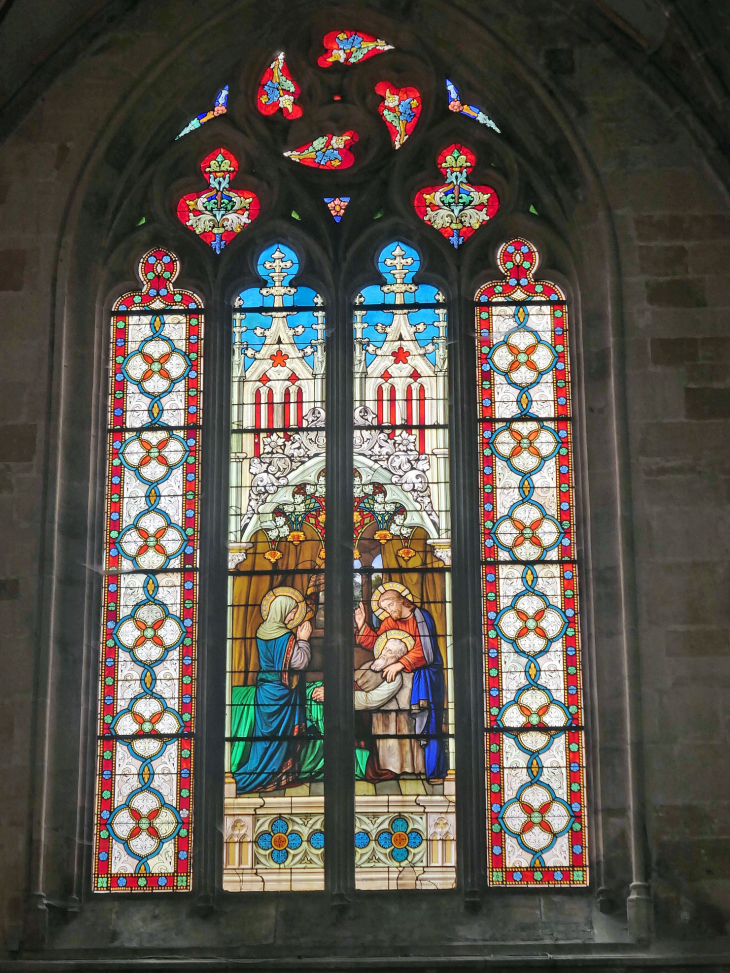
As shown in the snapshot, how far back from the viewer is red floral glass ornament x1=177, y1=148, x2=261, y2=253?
11781 mm

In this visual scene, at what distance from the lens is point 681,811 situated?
9.93m

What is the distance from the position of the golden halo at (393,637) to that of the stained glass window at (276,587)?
0.32 meters

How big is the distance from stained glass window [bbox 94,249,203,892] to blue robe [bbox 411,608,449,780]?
1260mm

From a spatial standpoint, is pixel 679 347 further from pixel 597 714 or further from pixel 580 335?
pixel 597 714

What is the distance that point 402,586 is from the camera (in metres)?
10.9

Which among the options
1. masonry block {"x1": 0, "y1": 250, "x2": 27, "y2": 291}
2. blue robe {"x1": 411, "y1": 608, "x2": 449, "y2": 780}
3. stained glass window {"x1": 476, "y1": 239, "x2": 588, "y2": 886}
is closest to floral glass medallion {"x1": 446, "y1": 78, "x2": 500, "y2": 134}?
stained glass window {"x1": 476, "y1": 239, "x2": 588, "y2": 886}

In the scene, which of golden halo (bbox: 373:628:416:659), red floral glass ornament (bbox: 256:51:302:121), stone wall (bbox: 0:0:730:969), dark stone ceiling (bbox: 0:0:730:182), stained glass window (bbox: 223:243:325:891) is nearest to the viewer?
stone wall (bbox: 0:0:730:969)

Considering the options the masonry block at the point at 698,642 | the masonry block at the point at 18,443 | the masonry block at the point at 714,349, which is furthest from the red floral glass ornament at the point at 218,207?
the masonry block at the point at 698,642

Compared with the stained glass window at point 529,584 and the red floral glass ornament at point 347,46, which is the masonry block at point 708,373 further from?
the red floral glass ornament at point 347,46

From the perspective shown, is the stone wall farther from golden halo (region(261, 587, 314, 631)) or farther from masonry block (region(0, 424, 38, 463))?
golden halo (region(261, 587, 314, 631))

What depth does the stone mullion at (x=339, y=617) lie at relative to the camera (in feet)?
33.6

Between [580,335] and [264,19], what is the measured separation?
9.37ft

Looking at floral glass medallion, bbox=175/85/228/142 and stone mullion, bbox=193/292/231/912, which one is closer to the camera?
stone mullion, bbox=193/292/231/912

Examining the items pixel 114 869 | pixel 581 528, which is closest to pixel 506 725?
pixel 581 528
